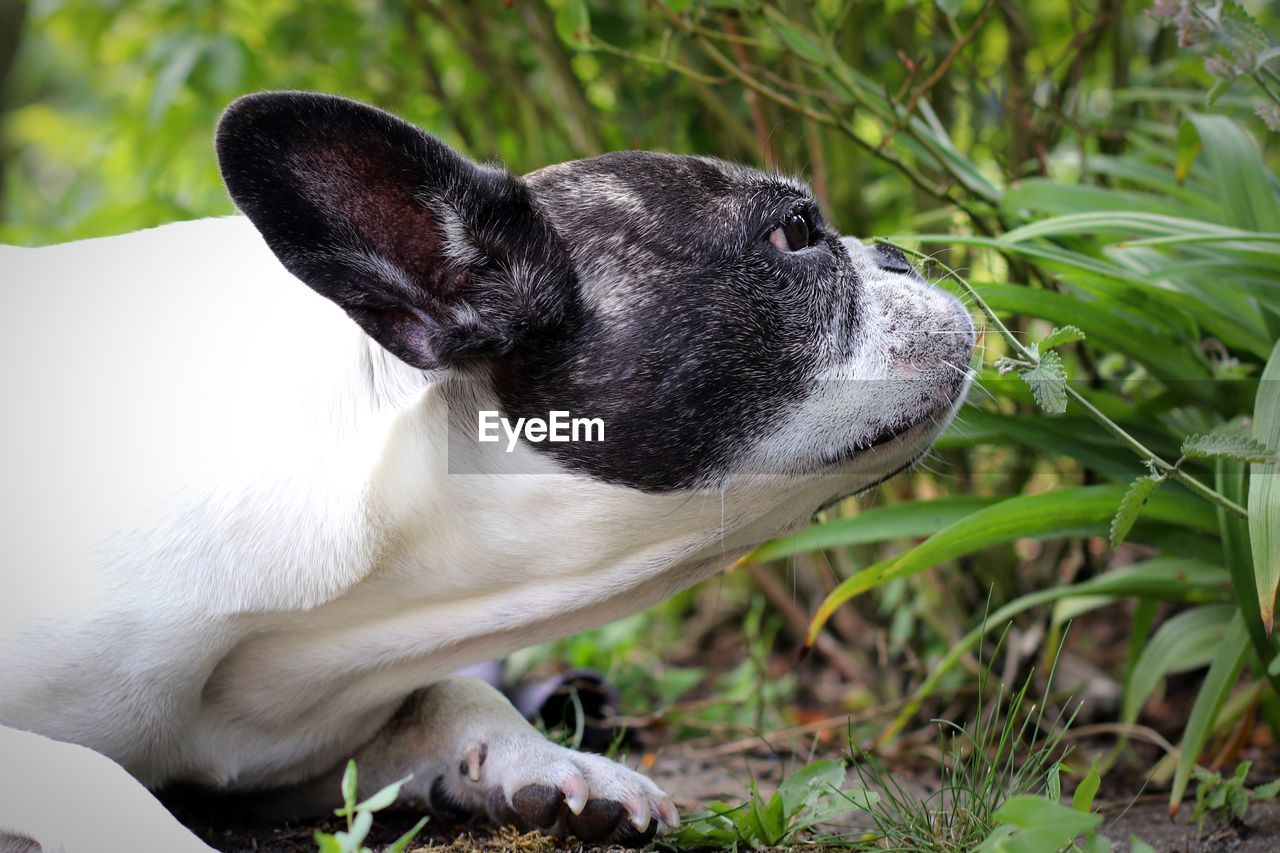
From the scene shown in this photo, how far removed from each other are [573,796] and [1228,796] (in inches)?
43.9

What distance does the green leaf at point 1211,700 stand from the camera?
2.20m

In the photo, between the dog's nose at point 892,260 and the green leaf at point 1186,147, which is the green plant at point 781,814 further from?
the green leaf at point 1186,147

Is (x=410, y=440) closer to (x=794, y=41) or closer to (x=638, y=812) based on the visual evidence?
(x=638, y=812)

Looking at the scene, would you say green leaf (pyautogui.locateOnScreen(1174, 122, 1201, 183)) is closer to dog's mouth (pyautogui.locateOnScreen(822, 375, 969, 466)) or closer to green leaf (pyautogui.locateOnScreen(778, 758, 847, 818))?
dog's mouth (pyautogui.locateOnScreen(822, 375, 969, 466))

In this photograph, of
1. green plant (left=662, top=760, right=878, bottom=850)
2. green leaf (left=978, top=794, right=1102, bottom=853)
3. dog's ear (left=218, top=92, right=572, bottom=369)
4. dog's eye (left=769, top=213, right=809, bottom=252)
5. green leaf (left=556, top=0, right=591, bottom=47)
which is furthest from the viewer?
green leaf (left=556, top=0, right=591, bottom=47)

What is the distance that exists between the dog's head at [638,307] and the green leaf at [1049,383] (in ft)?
0.81

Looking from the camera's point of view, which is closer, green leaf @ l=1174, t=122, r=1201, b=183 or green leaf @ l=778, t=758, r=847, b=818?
green leaf @ l=778, t=758, r=847, b=818

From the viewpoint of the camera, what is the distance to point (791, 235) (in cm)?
209

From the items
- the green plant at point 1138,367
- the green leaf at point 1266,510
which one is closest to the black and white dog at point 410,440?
the green plant at point 1138,367

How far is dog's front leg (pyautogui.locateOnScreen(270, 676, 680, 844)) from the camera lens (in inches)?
76.4

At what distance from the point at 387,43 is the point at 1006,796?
3.15 metres

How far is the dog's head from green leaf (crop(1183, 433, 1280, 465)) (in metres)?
0.38

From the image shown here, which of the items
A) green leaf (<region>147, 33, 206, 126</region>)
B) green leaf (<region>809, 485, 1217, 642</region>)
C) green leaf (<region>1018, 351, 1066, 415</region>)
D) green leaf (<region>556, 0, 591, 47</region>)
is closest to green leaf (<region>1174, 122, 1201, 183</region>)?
green leaf (<region>809, 485, 1217, 642</region>)

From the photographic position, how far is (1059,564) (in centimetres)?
341
